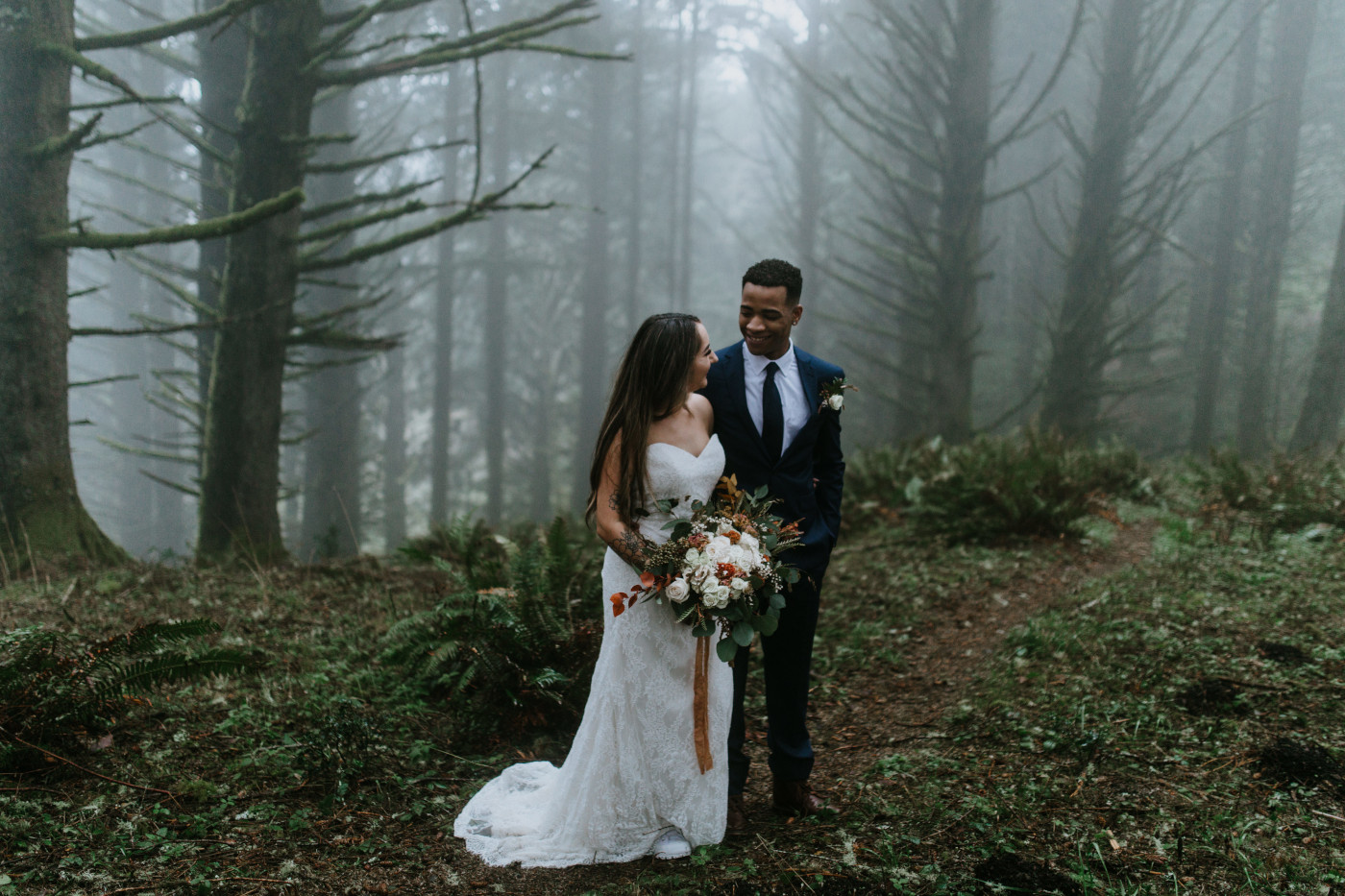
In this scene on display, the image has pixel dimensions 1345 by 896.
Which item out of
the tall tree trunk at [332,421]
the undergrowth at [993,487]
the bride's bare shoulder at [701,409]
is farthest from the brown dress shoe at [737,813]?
the tall tree trunk at [332,421]

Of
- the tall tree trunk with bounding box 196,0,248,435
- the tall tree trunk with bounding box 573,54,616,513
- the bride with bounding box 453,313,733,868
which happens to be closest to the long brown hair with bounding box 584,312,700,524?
the bride with bounding box 453,313,733,868

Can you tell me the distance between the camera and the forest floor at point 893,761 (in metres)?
3.09

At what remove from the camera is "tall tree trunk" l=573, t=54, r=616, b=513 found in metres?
25.5

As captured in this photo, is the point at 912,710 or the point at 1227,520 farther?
the point at 1227,520

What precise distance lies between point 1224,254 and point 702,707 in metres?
20.2

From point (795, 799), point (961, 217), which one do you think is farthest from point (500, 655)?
point (961, 217)

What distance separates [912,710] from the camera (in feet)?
16.2

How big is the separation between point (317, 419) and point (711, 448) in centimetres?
1474

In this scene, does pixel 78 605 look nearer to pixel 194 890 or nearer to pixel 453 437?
pixel 194 890

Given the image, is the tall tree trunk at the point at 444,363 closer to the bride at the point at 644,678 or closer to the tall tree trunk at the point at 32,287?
the tall tree trunk at the point at 32,287

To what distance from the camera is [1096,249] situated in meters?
13.5

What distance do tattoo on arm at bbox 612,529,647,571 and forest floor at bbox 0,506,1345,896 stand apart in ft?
4.14

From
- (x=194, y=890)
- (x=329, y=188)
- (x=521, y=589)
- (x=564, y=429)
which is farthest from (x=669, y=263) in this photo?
(x=194, y=890)

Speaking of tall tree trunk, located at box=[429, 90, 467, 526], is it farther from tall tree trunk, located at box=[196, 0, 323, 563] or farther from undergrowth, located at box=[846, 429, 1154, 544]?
undergrowth, located at box=[846, 429, 1154, 544]
